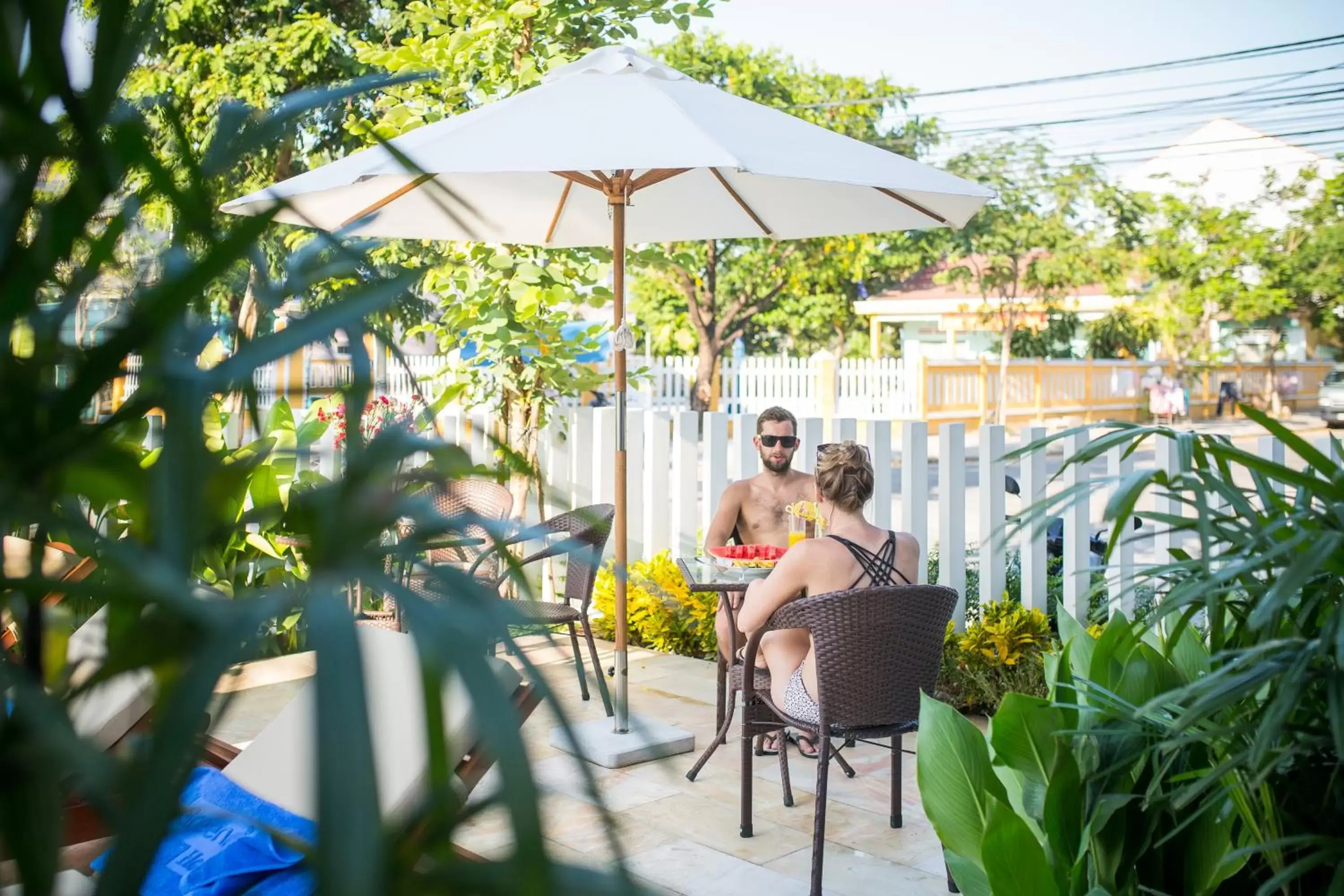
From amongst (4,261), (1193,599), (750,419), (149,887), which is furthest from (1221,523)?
(750,419)

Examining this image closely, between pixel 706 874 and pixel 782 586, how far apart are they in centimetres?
96

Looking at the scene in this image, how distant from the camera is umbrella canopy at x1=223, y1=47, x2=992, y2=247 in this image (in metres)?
4.08

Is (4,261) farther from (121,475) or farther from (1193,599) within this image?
(1193,599)

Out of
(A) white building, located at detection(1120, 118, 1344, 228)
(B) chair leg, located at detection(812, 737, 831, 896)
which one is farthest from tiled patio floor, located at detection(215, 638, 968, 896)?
(A) white building, located at detection(1120, 118, 1344, 228)

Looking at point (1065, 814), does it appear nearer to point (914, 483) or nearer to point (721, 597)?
point (721, 597)

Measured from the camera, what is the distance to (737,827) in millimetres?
4129

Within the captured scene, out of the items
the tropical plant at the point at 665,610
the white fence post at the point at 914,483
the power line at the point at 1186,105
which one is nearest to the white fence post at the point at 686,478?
the tropical plant at the point at 665,610

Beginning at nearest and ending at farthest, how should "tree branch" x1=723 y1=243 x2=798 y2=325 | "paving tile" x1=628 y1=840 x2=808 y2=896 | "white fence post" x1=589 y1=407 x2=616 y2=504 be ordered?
"paving tile" x1=628 y1=840 x2=808 y2=896 → "white fence post" x1=589 y1=407 x2=616 y2=504 → "tree branch" x1=723 y1=243 x2=798 y2=325

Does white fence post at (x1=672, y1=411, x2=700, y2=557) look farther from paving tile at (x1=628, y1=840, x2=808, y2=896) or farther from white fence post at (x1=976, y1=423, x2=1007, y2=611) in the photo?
paving tile at (x1=628, y1=840, x2=808, y2=896)

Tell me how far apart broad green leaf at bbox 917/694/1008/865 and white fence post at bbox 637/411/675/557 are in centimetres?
460

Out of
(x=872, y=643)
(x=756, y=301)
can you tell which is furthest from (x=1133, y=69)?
(x=872, y=643)

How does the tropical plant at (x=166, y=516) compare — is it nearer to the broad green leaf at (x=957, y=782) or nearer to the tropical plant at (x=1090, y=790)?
the tropical plant at (x=1090, y=790)

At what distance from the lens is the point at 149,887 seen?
2496 mm

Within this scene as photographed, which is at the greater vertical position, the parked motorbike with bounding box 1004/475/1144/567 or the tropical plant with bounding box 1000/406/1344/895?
the tropical plant with bounding box 1000/406/1344/895
